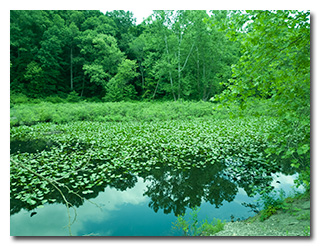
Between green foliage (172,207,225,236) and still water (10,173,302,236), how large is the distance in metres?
0.10

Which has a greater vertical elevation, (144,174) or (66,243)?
(144,174)

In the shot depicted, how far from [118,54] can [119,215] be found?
13668 millimetres

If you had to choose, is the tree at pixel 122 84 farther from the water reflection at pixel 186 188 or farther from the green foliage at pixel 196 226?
the green foliage at pixel 196 226

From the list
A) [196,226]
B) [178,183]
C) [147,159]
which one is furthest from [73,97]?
[196,226]

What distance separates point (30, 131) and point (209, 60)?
5926mm

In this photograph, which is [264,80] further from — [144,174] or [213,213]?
[144,174]

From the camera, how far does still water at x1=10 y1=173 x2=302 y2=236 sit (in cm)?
217

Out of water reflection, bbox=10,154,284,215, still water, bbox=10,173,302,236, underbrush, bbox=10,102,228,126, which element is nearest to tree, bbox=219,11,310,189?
still water, bbox=10,173,302,236

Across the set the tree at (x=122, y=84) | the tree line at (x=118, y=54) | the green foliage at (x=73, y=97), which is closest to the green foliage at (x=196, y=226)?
the tree line at (x=118, y=54)

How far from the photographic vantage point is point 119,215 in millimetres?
2568

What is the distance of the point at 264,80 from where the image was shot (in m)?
2.26

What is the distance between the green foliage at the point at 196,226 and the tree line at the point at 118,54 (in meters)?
2.18

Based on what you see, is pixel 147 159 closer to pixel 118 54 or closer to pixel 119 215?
pixel 119 215
